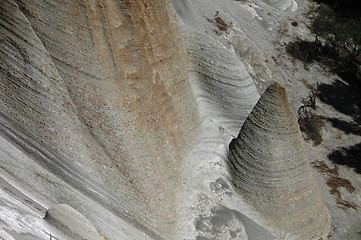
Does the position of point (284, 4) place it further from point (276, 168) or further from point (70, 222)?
point (70, 222)

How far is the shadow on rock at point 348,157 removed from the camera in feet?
57.4

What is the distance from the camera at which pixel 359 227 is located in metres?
15.0

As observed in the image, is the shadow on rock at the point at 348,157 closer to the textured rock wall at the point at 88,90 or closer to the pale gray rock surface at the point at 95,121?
the pale gray rock surface at the point at 95,121

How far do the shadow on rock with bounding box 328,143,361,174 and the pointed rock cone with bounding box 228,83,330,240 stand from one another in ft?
18.8

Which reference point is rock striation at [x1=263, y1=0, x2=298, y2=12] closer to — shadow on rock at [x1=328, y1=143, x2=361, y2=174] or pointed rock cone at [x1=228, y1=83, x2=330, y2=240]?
shadow on rock at [x1=328, y1=143, x2=361, y2=174]

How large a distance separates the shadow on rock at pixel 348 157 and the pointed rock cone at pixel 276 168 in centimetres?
574

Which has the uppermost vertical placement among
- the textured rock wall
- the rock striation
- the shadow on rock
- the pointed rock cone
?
the textured rock wall

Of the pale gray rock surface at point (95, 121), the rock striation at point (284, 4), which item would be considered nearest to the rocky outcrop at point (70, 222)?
the pale gray rock surface at point (95, 121)

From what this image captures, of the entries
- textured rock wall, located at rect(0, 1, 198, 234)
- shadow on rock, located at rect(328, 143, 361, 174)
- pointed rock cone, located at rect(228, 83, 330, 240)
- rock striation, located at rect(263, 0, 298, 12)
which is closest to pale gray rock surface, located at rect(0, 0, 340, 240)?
textured rock wall, located at rect(0, 1, 198, 234)

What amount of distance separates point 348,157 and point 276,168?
7256 mm

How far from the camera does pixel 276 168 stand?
37.4ft

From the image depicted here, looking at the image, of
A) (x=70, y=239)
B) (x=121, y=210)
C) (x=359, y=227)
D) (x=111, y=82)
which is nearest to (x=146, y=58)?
(x=111, y=82)

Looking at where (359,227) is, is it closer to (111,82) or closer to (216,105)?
(216,105)

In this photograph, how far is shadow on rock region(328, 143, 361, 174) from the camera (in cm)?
1748
